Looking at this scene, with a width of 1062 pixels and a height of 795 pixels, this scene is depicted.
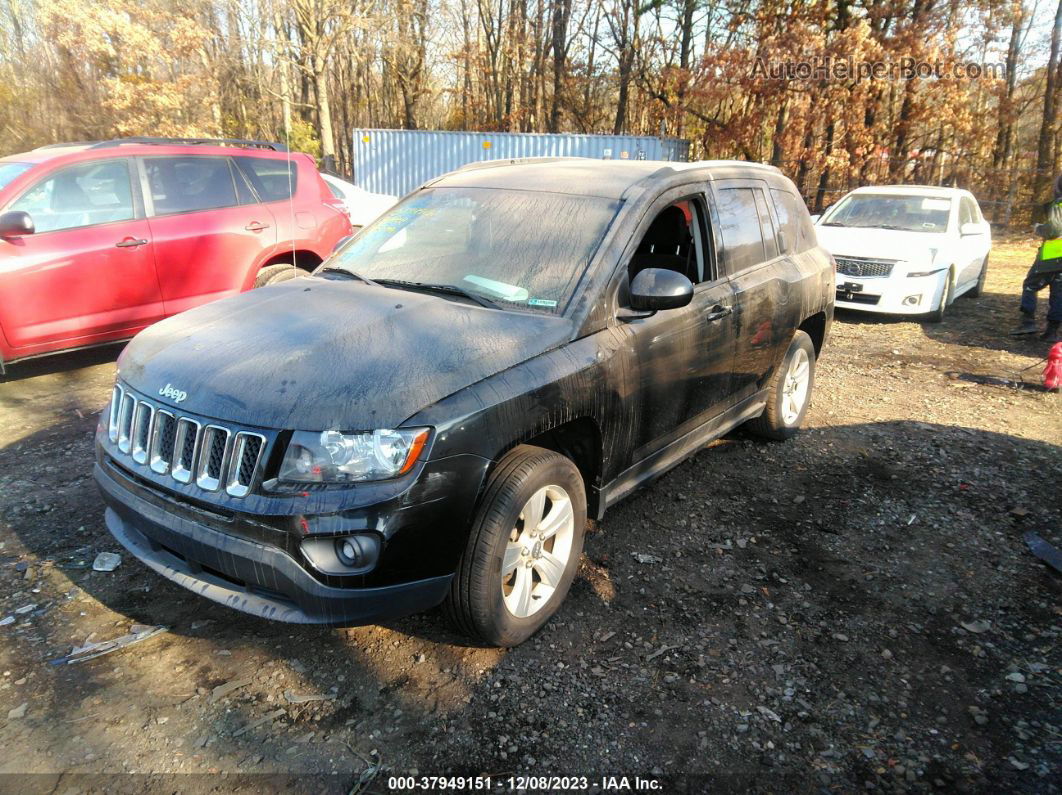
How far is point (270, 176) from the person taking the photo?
7.30 metres

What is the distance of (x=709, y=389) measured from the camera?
4.05 metres

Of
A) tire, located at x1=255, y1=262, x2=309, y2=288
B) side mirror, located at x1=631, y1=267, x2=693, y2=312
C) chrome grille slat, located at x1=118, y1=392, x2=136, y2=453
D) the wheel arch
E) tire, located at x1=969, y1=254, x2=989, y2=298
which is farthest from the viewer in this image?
tire, located at x1=969, y1=254, x2=989, y2=298

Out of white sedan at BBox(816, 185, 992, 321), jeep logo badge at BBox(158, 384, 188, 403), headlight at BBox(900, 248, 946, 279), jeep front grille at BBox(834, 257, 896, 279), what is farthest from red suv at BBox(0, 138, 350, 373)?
headlight at BBox(900, 248, 946, 279)

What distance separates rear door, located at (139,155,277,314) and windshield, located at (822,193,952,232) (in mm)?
8056

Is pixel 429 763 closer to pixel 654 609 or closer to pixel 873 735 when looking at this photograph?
pixel 654 609

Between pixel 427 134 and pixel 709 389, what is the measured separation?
1855cm

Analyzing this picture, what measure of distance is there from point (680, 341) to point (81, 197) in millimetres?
5263

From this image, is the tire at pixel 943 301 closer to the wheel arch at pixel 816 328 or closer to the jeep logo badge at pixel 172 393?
the wheel arch at pixel 816 328

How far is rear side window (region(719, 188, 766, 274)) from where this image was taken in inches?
164

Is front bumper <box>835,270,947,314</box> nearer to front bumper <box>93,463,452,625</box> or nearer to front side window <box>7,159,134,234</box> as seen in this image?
front side window <box>7,159,134,234</box>

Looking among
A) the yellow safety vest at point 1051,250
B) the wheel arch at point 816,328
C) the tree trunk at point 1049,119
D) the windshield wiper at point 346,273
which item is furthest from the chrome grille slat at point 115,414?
the tree trunk at point 1049,119

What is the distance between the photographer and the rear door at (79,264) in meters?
5.61

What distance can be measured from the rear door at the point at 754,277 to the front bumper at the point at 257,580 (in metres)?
2.51

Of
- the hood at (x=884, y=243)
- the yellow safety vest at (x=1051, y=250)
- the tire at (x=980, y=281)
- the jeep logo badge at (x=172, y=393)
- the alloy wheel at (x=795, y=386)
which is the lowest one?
the tire at (x=980, y=281)
